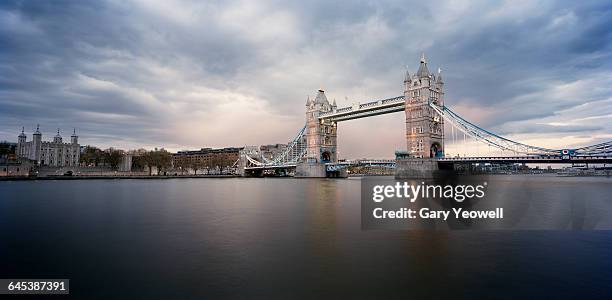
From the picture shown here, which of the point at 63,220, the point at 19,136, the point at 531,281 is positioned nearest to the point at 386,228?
the point at 531,281

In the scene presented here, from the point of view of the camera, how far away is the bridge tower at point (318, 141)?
9074 cm

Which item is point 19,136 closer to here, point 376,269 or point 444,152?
point 444,152

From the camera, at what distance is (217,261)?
1030 centimetres

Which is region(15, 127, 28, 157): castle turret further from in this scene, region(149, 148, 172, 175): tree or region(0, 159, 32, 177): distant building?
region(149, 148, 172, 175): tree

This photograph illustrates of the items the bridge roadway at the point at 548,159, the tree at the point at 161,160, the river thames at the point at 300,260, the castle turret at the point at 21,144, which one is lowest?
the river thames at the point at 300,260

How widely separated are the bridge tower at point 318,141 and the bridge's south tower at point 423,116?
91.0 ft

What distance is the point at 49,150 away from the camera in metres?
125

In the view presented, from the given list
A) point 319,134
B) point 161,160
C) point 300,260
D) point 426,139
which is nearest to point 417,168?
point 426,139

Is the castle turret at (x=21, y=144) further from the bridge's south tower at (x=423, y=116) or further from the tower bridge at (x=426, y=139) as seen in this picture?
the bridge's south tower at (x=423, y=116)

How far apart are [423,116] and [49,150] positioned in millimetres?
128583

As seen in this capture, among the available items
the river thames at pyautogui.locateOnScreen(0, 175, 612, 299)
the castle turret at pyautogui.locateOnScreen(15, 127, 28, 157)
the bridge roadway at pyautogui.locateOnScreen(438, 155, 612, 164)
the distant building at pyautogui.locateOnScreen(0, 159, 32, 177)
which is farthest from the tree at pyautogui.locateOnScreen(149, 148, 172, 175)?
the river thames at pyautogui.locateOnScreen(0, 175, 612, 299)

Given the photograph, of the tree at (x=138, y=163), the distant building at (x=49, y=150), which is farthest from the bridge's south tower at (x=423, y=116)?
the distant building at (x=49, y=150)

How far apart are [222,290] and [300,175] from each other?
283 ft

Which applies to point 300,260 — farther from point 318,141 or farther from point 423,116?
point 318,141
